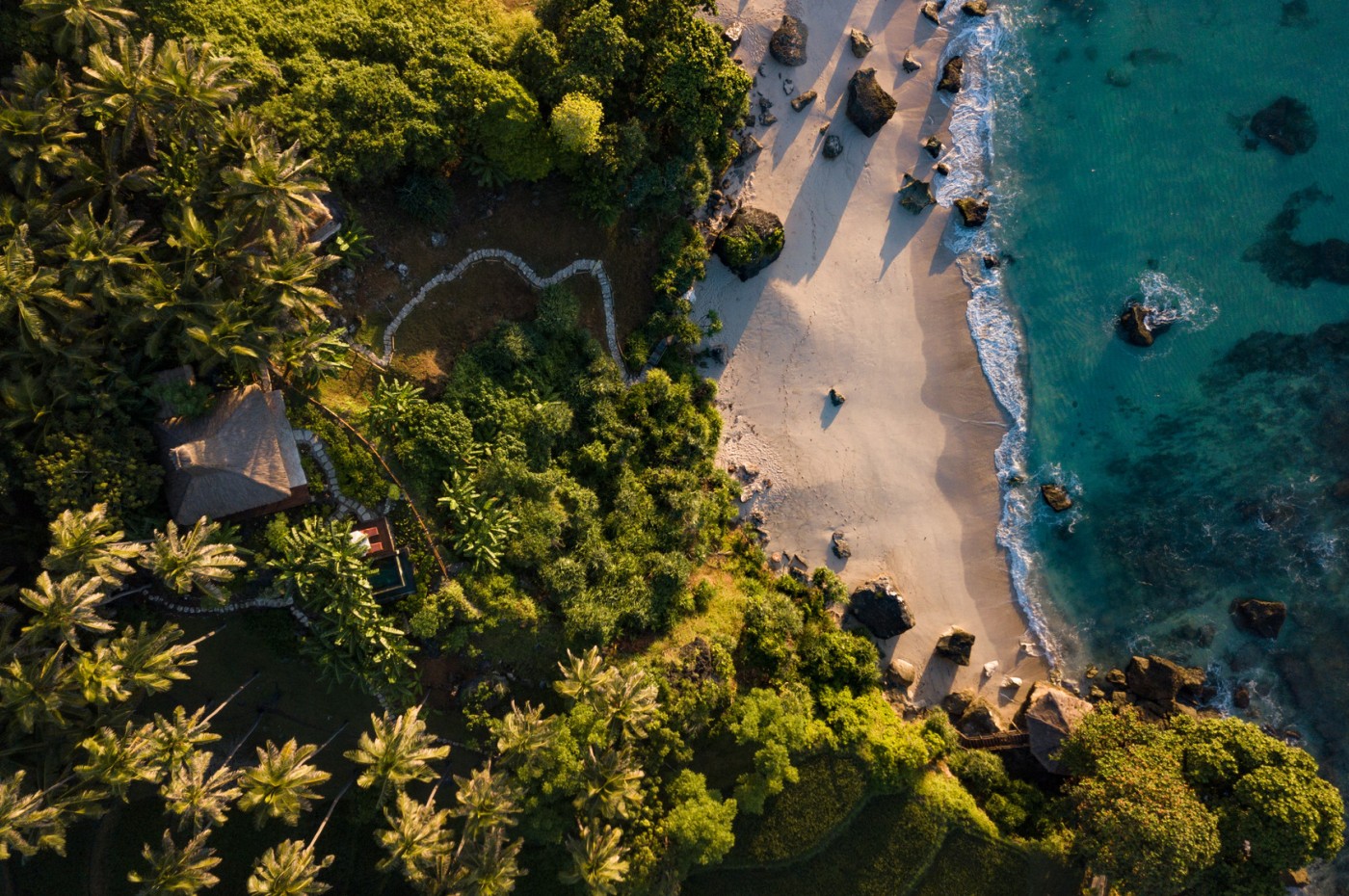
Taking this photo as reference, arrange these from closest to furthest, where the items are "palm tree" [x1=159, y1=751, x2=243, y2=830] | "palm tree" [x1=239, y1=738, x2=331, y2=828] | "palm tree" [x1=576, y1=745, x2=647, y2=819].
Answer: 1. "palm tree" [x1=159, y1=751, x2=243, y2=830]
2. "palm tree" [x1=239, y1=738, x2=331, y2=828]
3. "palm tree" [x1=576, y1=745, x2=647, y2=819]

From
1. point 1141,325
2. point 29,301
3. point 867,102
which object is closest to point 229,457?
point 29,301

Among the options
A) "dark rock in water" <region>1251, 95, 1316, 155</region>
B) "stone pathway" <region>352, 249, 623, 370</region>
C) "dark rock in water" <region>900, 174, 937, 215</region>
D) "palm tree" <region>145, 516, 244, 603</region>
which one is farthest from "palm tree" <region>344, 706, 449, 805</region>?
"dark rock in water" <region>1251, 95, 1316, 155</region>

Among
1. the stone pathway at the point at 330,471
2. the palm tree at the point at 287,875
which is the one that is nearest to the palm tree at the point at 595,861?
the palm tree at the point at 287,875

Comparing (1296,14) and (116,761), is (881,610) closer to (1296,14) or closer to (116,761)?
(116,761)

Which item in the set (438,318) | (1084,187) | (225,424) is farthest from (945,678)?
(225,424)

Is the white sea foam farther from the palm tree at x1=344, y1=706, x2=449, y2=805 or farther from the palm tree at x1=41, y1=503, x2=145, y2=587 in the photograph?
the palm tree at x1=41, y1=503, x2=145, y2=587

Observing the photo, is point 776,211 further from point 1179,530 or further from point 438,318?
point 1179,530
